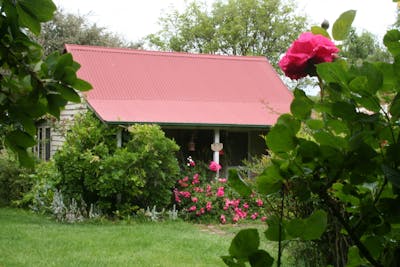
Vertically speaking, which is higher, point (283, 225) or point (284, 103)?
point (284, 103)

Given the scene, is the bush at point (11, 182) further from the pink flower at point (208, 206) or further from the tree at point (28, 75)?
the tree at point (28, 75)

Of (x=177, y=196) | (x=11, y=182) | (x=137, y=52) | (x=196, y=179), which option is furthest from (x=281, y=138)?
(x=137, y=52)

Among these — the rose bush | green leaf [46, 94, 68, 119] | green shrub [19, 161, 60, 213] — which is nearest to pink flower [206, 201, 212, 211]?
A: the rose bush

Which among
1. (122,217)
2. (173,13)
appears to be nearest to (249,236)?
(122,217)

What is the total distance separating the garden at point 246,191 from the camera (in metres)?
0.83

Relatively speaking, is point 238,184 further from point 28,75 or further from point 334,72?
point 28,75

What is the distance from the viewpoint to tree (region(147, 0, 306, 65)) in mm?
32000

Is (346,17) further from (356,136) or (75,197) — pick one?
(75,197)

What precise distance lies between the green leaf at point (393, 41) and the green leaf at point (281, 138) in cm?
21

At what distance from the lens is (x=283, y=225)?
0.79 m

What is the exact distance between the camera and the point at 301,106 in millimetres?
908

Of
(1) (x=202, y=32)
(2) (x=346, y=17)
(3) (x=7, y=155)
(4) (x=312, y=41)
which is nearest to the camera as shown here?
(2) (x=346, y=17)

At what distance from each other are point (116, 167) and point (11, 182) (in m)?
4.08

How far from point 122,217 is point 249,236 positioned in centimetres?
1046
